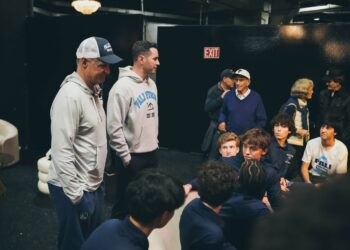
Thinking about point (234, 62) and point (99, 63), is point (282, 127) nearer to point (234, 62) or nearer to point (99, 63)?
point (99, 63)

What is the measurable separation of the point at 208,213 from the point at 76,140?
83 centimetres

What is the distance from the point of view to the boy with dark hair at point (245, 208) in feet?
6.50

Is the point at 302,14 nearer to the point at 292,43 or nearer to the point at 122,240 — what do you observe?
the point at 292,43

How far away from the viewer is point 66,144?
1.96 metres

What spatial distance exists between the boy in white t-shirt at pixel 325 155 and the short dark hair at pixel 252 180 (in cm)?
134

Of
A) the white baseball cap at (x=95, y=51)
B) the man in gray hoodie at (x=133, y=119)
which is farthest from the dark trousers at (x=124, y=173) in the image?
the white baseball cap at (x=95, y=51)

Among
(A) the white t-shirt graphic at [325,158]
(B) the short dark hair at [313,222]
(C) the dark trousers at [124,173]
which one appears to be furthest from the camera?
(A) the white t-shirt graphic at [325,158]

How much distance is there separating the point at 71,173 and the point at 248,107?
8.23ft

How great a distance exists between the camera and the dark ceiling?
7.92 metres

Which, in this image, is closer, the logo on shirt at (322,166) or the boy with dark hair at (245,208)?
the boy with dark hair at (245,208)

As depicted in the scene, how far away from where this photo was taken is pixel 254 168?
6.98 ft

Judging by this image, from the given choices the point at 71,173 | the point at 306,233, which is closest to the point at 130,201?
the point at 71,173

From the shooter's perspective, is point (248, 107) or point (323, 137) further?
point (248, 107)

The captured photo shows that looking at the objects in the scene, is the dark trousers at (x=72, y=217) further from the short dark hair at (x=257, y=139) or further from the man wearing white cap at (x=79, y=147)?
the short dark hair at (x=257, y=139)
